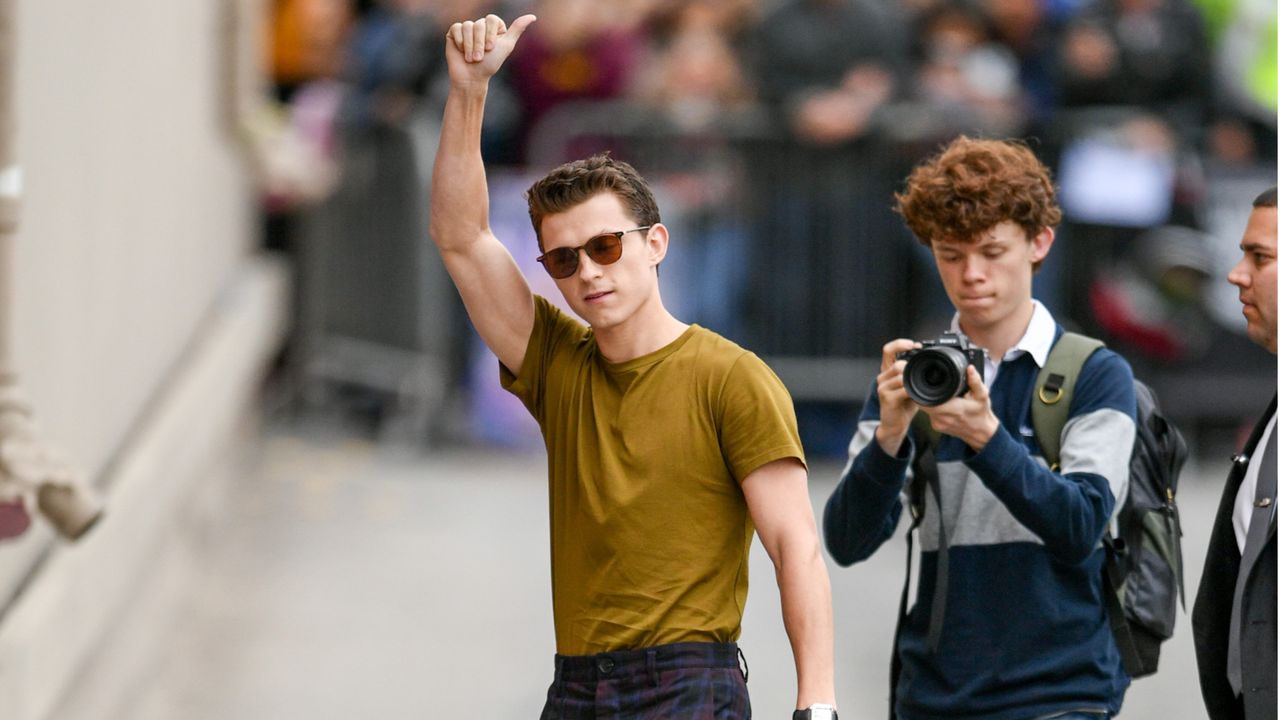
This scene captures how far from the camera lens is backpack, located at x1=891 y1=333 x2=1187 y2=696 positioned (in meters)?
3.98

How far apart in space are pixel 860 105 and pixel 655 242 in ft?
26.4

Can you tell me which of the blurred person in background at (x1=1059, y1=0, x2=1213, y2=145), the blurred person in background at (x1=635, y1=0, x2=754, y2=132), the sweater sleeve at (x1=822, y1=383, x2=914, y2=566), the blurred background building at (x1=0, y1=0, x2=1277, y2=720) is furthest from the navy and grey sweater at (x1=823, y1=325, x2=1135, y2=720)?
the blurred person in background at (x1=1059, y1=0, x2=1213, y2=145)

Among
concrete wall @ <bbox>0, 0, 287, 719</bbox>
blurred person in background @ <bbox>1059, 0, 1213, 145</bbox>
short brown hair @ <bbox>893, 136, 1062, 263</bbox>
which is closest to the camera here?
short brown hair @ <bbox>893, 136, 1062, 263</bbox>

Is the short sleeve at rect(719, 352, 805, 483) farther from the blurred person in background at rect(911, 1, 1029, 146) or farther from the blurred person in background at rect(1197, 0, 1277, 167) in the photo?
the blurred person in background at rect(1197, 0, 1277, 167)

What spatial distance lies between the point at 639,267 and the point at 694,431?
1.05 ft

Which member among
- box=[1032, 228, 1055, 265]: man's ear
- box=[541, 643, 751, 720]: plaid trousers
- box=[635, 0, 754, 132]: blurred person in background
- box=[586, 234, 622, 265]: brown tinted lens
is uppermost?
box=[635, 0, 754, 132]: blurred person in background

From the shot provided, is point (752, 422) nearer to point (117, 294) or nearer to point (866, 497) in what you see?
point (866, 497)

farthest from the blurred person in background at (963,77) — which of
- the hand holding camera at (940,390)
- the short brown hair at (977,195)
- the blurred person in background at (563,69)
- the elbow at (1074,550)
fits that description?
the hand holding camera at (940,390)

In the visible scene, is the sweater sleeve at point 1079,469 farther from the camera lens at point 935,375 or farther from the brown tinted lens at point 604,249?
the brown tinted lens at point 604,249

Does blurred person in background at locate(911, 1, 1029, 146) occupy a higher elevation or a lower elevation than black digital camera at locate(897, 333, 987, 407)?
higher

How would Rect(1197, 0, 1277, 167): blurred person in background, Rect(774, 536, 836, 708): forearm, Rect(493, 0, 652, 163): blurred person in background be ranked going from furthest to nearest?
Rect(1197, 0, 1277, 167): blurred person in background < Rect(493, 0, 652, 163): blurred person in background < Rect(774, 536, 836, 708): forearm

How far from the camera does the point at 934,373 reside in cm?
364

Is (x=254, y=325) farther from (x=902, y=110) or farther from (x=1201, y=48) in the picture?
(x=1201, y=48)

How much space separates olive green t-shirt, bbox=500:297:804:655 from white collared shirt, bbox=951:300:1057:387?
59 cm
